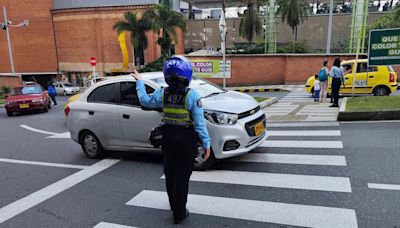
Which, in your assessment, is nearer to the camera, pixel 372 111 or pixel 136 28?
pixel 372 111

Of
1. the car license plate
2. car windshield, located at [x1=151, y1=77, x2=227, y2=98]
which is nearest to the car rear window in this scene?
car windshield, located at [x1=151, y1=77, x2=227, y2=98]

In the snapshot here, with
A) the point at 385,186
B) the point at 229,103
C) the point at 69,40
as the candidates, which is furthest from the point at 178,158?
the point at 69,40

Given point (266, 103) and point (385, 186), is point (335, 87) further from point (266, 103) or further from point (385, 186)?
point (385, 186)

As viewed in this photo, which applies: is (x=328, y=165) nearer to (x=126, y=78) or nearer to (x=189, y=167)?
(x=189, y=167)

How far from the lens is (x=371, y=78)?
47.5ft

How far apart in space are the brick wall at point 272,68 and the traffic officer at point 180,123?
22378 mm

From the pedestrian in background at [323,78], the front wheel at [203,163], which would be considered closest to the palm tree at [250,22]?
the pedestrian in background at [323,78]

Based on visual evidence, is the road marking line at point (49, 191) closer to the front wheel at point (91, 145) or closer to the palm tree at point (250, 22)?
the front wheel at point (91, 145)

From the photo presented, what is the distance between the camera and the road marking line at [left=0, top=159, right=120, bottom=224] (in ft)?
15.2

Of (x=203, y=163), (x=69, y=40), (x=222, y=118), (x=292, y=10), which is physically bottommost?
(x=203, y=163)

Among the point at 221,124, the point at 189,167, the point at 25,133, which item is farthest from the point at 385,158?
→ the point at 25,133

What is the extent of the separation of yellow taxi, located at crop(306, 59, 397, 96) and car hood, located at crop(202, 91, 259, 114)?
1028 cm

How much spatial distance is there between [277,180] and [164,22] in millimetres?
30017

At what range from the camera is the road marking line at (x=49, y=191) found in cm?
462
